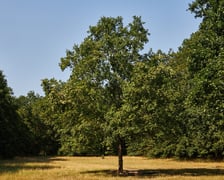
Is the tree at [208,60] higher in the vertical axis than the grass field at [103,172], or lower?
higher

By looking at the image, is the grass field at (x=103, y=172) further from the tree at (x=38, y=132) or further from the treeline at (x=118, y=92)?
the tree at (x=38, y=132)

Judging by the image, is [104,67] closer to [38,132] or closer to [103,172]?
[103,172]

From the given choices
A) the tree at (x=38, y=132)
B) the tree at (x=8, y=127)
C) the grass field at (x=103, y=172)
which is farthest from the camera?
the tree at (x=38, y=132)

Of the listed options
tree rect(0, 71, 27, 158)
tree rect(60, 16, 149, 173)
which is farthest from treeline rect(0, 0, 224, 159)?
tree rect(0, 71, 27, 158)

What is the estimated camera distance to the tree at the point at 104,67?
34.2m

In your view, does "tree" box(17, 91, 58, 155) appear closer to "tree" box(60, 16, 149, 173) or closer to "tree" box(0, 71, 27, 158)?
"tree" box(0, 71, 27, 158)

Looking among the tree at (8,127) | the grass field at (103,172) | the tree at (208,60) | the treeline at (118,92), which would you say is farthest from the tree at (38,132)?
the tree at (208,60)

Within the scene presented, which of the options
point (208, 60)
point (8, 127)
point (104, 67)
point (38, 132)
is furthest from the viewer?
point (38, 132)

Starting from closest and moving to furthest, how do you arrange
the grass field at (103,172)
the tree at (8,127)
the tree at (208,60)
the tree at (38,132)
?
the tree at (208,60)
the grass field at (103,172)
the tree at (8,127)
the tree at (38,132)

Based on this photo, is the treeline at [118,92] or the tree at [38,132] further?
the tree at [38,132]

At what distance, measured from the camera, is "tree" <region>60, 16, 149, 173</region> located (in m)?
34.2

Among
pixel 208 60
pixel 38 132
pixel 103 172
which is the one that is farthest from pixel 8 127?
pixel 208 60

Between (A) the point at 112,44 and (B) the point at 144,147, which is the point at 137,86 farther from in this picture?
(B) the point at 144,147

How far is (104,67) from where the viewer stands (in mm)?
35156
